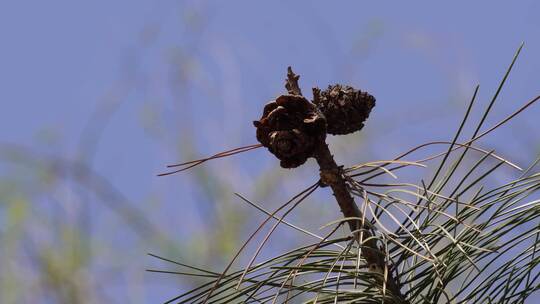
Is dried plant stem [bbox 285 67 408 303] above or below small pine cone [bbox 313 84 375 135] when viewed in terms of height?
below

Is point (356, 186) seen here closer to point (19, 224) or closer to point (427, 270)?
point (427, 270)

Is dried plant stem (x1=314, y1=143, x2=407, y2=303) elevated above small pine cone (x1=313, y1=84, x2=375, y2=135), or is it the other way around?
small pine cone (x1=313, y1=84, x2=375, y2=135)

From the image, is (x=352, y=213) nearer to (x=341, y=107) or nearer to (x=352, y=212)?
(x=352, y=212)

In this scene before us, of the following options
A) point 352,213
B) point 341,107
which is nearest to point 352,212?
point 352,213

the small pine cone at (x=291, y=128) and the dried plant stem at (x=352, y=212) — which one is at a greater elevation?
the small pine cone at (x=291, y=128)

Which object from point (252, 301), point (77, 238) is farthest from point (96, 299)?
point (252, 301)
